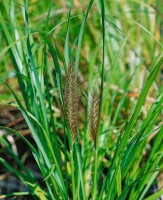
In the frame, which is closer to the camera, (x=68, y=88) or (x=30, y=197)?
(x=68, y=88)

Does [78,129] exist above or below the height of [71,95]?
below

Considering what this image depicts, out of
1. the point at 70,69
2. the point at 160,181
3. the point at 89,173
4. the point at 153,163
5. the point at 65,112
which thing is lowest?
the point at 160,181

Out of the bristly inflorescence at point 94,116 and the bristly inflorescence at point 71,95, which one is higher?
the bristly inflorescence at point 71,95

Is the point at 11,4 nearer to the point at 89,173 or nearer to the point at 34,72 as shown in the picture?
the point at 34,72

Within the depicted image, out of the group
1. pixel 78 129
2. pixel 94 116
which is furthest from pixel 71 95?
pixel 78 129

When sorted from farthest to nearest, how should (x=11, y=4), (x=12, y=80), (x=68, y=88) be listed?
(x=12, y=80) → (x=11, y=4) → (x=68, y=88)

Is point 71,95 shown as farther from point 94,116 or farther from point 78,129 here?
point 78,129

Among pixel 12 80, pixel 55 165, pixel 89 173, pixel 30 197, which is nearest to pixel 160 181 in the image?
pixel 89 173

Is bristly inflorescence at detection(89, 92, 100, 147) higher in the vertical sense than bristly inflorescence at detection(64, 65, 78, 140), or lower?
lower
